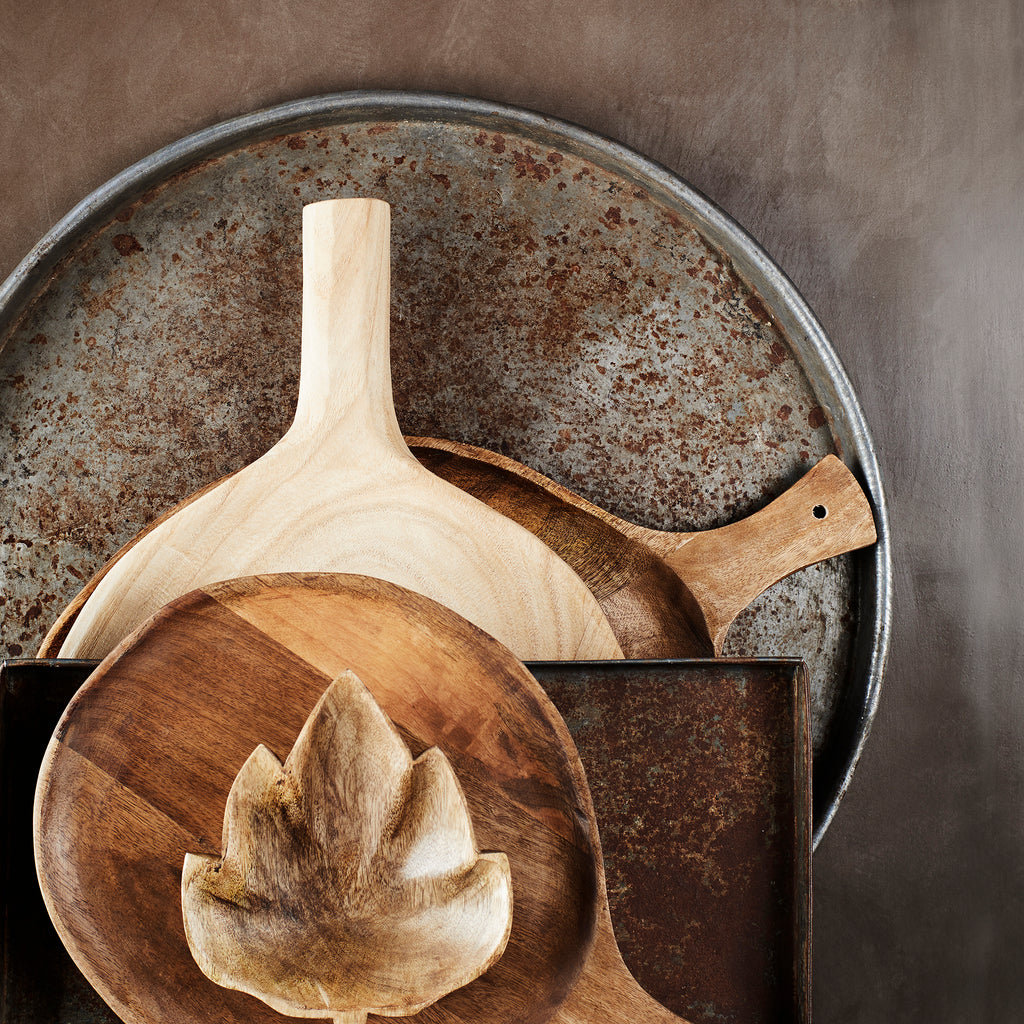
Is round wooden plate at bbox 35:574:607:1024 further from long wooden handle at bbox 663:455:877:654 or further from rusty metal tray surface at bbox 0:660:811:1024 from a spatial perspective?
long wooden handle at bbox 663:455:877:654

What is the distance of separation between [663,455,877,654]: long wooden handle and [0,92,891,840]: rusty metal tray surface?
14 millimetres

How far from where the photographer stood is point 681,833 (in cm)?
35

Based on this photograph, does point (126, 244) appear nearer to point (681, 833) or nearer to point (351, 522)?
point (351, 522)

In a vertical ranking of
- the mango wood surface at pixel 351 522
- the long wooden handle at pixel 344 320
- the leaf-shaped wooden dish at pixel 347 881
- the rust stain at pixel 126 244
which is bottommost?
the leaf-shaped wooden dish at pixel 347 881

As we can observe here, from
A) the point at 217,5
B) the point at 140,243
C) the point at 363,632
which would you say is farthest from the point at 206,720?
the point at 217,5

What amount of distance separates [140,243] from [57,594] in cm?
21

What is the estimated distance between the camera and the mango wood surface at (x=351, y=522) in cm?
37

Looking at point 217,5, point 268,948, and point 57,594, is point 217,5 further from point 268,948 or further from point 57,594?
point 268,948

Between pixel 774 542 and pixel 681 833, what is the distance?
18 cm

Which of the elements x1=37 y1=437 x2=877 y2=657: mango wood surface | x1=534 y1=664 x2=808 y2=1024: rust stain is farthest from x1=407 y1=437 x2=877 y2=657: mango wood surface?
x1=534 y1=664 x2=808 y2=1024: rust stain

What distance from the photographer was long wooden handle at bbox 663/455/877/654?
0.45 m

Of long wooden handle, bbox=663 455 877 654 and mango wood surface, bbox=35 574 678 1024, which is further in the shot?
long wooden handle, bbox=663 455 877 654

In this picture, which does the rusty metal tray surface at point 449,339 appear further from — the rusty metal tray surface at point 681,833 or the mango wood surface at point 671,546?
the rusty metal tray surface at point 681,833

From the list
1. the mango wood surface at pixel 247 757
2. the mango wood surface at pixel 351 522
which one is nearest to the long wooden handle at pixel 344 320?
the mango wood surface at pixel 351 522
